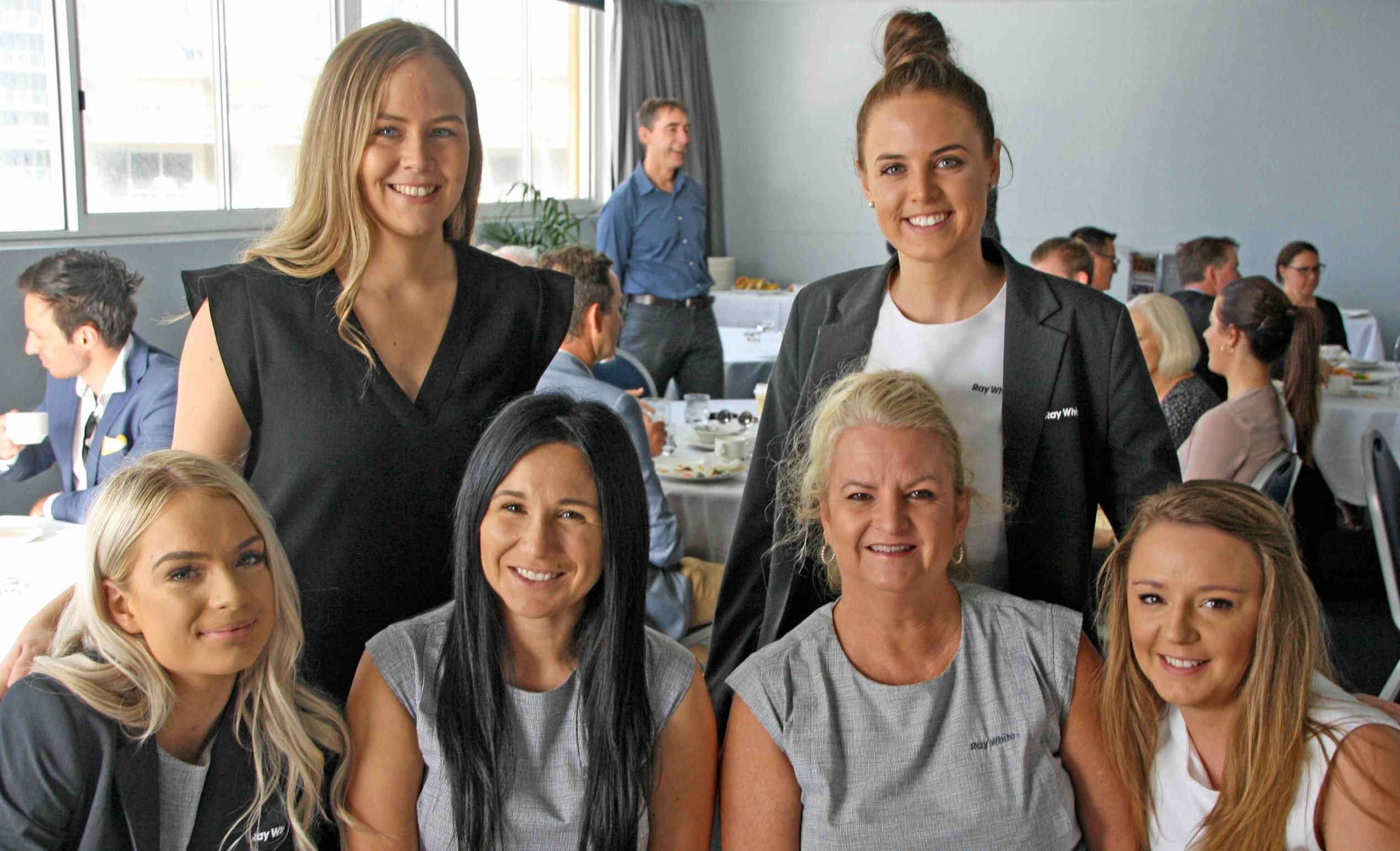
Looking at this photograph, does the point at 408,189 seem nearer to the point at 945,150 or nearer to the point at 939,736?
the point at 945,150

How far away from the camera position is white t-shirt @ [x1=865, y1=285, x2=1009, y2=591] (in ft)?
5.52

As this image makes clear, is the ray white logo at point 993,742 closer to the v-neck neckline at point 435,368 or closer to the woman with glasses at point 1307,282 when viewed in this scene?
the v-neck neckline at point 435,368

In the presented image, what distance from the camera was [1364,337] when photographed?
734cm

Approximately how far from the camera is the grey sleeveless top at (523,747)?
58.7 inches

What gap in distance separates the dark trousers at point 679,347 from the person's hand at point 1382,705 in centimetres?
423

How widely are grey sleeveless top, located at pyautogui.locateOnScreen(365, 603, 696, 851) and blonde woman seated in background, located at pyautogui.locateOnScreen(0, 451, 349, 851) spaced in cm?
10

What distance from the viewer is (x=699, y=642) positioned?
9.99 feet

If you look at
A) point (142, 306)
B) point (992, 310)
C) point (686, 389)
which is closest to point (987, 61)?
point (686, 389)

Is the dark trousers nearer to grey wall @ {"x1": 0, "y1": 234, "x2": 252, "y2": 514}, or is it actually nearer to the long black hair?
grey wall @ {"x1": 0, "y1": 234, "x2": 252, "y2": 514}

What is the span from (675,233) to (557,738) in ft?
16.5

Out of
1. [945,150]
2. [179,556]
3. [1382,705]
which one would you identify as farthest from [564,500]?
[1382,705]

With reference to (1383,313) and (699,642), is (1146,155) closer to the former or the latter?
(1383,313)

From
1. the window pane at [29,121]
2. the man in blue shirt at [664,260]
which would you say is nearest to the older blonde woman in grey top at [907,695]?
the window pane at [29,121]

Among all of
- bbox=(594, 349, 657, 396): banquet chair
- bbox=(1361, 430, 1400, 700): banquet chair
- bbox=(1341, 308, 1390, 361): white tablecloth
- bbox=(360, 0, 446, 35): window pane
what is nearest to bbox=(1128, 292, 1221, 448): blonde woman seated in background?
bbox=(1361, 430, 1400, 700): banquet chair
